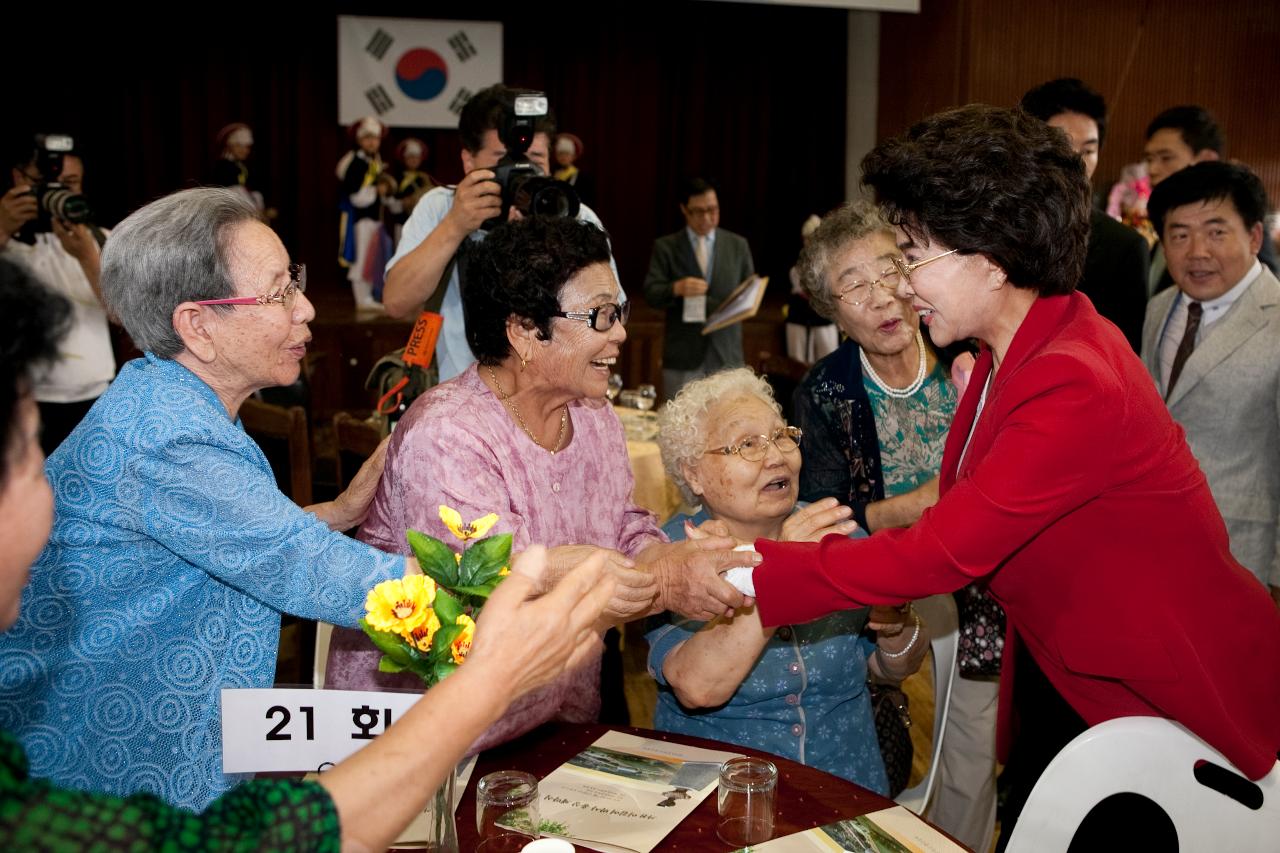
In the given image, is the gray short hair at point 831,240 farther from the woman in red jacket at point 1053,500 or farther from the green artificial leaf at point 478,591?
the green artificial leaf at point 478,591

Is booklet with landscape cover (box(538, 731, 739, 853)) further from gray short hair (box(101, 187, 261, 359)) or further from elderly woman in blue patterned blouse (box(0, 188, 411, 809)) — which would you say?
gray short hair (box(101, 187, 261, 359))

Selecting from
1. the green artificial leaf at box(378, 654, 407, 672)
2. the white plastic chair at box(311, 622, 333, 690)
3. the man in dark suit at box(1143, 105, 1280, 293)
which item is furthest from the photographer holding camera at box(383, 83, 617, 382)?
the man in dark suit at box(1143, 105, 1280, 293)

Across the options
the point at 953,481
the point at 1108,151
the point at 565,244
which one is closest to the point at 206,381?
the point at 565,244

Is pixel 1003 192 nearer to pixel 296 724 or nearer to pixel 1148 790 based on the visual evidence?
pixel 1148 790

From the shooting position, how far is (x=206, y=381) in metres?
1.70

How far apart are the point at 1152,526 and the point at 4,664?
1.63 metres

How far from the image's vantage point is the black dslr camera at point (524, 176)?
286 centimetres

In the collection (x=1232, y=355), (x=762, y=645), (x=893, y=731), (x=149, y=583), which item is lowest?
(x=893, y=731)

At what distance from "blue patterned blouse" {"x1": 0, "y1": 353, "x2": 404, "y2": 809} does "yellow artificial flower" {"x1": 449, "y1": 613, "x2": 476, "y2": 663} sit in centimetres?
26

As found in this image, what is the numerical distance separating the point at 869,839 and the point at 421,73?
11.1 metres

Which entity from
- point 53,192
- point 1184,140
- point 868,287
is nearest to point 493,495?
point 868,287

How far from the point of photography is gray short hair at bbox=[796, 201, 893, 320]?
277cm

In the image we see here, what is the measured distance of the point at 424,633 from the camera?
1341 mm

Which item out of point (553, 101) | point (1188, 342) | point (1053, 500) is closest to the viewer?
point (1053, 500)
